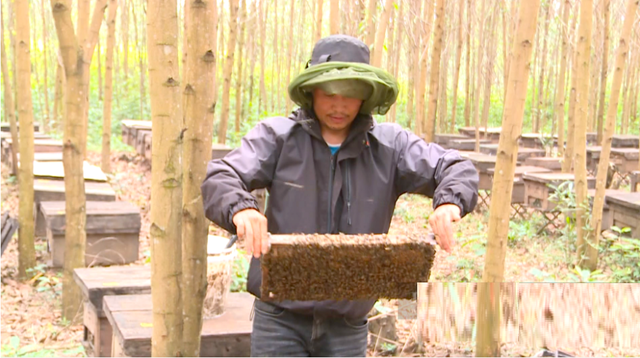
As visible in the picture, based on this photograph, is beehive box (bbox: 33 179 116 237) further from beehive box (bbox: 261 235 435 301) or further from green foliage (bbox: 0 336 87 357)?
beehive box (bbox: 261 235 435 301)

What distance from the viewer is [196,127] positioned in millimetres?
3059

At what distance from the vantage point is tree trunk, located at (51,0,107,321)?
5.00 meters

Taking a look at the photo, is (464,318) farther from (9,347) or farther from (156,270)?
(9,347)

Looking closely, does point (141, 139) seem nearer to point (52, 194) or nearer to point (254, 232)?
point (52, 194)

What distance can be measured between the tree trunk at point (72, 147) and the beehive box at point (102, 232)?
0.76 m

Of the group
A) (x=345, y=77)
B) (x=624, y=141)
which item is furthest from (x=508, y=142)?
(x=624, y=141)

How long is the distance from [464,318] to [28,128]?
5265 mm

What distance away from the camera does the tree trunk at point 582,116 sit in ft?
22.8

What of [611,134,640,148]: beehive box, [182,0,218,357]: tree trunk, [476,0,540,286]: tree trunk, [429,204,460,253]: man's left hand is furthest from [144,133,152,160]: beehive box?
[429,204,460,253]: man's left hand

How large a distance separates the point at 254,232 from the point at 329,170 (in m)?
0.49

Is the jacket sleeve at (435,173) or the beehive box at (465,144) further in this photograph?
the beehive box at (465,144)

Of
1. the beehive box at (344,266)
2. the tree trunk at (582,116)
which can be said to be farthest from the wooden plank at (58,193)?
the beehive box at (344,266)

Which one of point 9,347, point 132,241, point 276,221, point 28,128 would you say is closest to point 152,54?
point 276,221

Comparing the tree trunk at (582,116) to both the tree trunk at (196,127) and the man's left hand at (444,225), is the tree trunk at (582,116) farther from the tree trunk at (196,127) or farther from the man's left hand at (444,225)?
the man's left hand at (444,225)
